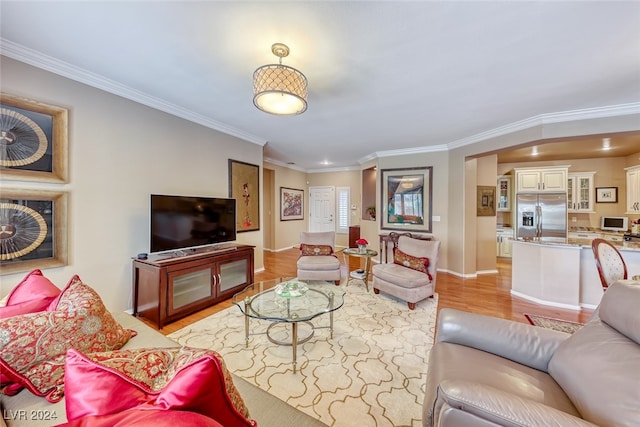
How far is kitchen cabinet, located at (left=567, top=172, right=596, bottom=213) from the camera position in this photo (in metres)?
5.30

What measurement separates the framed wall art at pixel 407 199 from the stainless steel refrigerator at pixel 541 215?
7.84 ft

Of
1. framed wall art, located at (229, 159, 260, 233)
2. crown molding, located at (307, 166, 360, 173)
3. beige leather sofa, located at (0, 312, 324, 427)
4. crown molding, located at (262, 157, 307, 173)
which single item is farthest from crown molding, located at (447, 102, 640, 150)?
crown molding, located at (262, 157, 307, 173)

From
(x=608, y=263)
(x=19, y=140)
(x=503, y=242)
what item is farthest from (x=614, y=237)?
(x=19, y=140)

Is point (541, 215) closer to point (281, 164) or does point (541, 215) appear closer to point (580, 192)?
point (580, 192)

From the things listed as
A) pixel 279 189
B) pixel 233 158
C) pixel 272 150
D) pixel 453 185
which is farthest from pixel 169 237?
pixel 453 185

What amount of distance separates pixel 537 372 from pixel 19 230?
381cm

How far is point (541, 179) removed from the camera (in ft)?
17.4

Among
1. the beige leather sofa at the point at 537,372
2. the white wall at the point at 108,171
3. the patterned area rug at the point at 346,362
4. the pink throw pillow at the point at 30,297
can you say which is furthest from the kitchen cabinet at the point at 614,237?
the pink throw pillow at the point at 30,297

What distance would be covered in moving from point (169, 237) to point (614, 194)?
8.44 meters

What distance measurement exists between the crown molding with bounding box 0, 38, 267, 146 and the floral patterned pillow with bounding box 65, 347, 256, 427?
2.77 metres

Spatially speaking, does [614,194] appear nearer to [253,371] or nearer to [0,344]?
[253,371]

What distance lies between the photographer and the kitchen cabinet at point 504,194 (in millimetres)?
5762

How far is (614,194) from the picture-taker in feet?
17.0

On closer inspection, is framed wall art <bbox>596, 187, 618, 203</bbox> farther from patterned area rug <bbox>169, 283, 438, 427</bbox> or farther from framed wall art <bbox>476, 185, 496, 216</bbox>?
patterned area rug <bbox>169, 283, 438, 427</bbox>
